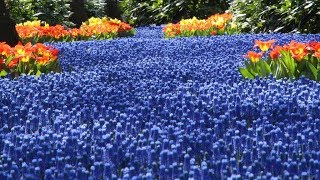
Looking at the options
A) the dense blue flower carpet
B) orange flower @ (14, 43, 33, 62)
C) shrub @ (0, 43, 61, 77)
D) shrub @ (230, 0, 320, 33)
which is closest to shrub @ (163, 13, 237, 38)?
shrub @ (230, 0, 320, 33)

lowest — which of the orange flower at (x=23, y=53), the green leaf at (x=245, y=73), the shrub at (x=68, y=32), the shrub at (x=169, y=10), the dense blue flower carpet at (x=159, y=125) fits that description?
the shrub at (x=169, y=10)

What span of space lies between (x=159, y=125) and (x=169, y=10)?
14.9m

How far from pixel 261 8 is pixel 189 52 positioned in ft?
14.3

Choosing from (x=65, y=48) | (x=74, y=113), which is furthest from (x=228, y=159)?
(x=65, y=48)

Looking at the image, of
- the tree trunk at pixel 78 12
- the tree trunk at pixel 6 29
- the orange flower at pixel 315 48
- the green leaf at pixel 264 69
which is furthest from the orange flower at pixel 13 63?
the tree trunk at pixel 78 12

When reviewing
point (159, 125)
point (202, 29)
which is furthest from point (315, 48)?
point (202, 29)

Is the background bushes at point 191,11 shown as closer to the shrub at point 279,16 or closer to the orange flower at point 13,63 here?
the shrub at point 279,16

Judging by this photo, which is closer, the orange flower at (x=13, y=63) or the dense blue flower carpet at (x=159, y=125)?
the dense blue flower carpet at (x=159, y=125)

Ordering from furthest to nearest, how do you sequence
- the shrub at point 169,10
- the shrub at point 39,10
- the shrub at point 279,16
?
1. the shrub at point 169,10
2. the shrub at point 39,10
3. the shrub at point 279,16

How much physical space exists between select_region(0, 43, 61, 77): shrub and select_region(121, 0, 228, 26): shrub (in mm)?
11568

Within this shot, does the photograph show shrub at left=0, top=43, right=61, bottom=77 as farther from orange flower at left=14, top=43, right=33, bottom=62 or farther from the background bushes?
the background bushes

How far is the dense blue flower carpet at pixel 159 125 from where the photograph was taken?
2789 millimetres

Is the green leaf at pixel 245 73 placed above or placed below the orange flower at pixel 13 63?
below

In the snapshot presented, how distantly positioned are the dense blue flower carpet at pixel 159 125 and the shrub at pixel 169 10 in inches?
488
